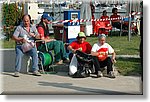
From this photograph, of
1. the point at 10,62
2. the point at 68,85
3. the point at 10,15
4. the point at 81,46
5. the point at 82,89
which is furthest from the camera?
the point at 10,15

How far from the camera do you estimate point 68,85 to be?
7.04 meters

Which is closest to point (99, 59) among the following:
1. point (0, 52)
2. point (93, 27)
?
point (0, 52)

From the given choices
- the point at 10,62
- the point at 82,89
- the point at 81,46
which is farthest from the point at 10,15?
the point at 82,89

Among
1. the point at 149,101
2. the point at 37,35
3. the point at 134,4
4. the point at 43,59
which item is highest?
the point at 134,4

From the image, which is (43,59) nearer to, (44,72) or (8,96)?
(44,72)

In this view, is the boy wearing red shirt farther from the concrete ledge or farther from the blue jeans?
the concrete ledge

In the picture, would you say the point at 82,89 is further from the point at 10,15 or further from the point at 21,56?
the point at 10,15

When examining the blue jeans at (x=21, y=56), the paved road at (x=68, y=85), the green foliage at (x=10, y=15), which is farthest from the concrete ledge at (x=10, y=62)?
the green foliage at (x=10, y=15)

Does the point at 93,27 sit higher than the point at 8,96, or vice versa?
the point at 93,27

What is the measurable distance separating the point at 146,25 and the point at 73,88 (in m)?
1.86

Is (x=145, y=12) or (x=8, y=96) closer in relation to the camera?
(x=8, y=96)

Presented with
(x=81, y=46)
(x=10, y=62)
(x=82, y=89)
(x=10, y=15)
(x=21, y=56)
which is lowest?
(x=82, y=89)

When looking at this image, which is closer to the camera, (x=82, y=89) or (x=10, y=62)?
(x=82, y=89)

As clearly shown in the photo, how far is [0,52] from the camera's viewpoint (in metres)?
9.90
